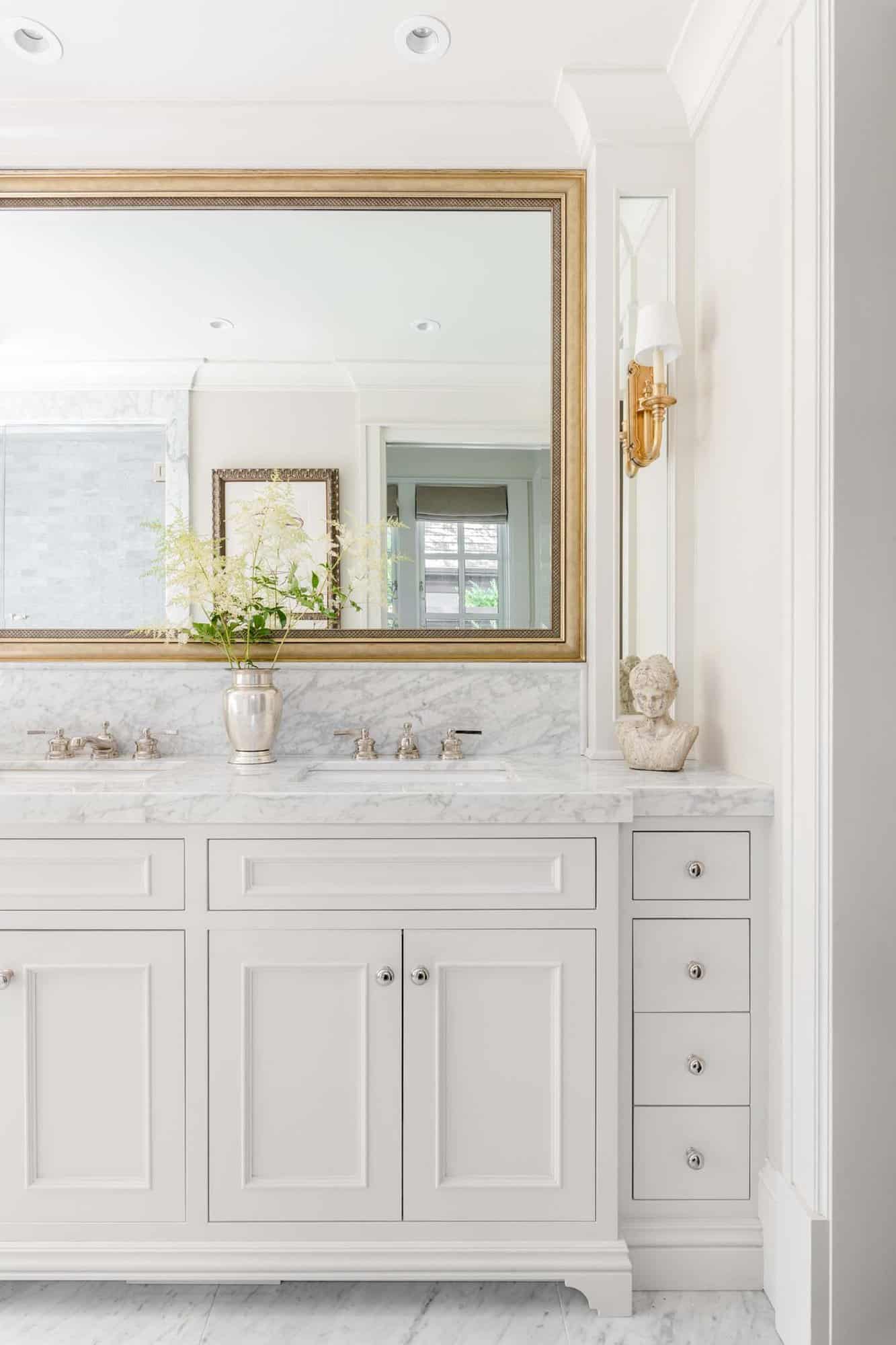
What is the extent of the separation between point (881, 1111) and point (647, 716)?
822mm

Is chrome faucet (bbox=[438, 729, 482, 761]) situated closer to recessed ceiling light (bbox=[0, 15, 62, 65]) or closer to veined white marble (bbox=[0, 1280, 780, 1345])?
veined white marble (bbox=[0, 1280, 780, 1345])

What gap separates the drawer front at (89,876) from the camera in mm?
1554

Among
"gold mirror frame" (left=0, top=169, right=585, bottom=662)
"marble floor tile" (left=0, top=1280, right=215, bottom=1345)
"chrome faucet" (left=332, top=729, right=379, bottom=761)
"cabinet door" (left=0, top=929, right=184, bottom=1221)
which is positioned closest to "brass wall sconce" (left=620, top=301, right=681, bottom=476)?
"gold mirror frame" (left=0, top=169, right=585, bottom=662)

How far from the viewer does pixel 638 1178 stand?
1593mm

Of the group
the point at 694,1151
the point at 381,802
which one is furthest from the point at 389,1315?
the point at 381,802

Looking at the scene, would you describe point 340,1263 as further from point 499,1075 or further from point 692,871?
point 692,871

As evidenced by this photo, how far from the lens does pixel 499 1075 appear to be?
1.55 m

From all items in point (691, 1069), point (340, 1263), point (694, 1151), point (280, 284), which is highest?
point (280, 284)

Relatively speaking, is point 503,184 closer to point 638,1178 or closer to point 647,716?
point 647,716

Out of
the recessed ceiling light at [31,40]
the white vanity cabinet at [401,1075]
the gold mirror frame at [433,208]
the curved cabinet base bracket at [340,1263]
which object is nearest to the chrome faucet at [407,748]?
the gold mirror frame at [433,208]

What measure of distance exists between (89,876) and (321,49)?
183cm

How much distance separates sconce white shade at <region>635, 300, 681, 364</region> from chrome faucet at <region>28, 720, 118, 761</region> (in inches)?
61.5

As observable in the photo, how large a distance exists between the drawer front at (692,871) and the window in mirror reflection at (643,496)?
0.59m

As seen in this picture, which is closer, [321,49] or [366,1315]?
[366,1315]
